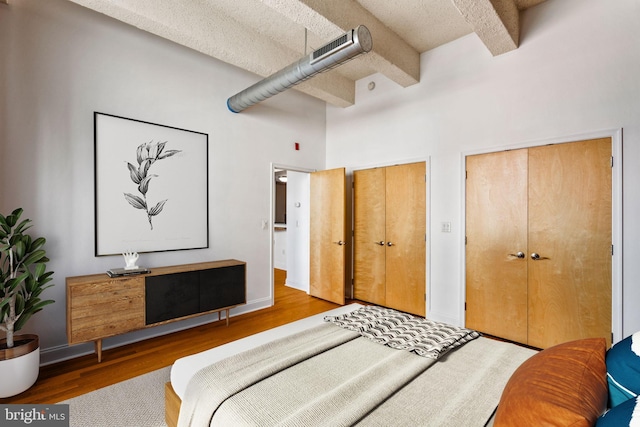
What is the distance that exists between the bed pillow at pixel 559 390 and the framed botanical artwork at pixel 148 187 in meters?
3.39

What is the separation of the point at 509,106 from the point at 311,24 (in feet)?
7.33

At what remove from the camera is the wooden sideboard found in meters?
2.64

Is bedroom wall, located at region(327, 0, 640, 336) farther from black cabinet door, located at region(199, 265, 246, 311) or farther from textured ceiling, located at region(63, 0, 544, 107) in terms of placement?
black cabinet door, located at region(199, 265, 246, 311)

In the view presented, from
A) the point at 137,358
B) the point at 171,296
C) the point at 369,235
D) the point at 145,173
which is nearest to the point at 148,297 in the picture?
the point at 171,296

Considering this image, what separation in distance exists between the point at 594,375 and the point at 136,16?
365 centimetres

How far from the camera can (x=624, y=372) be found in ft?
3.18

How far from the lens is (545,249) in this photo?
3.05 m

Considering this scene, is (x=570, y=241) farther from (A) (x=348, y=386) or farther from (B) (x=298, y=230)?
(B) (x=298, y=230)

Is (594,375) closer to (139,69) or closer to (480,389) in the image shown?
(480,389)

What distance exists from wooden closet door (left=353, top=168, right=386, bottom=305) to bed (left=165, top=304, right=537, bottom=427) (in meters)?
2.43

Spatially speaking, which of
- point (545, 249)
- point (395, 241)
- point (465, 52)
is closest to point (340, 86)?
point (465, 52)

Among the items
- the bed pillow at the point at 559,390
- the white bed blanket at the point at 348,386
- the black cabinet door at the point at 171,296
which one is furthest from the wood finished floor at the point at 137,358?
the bed pillow at the point at 559,390

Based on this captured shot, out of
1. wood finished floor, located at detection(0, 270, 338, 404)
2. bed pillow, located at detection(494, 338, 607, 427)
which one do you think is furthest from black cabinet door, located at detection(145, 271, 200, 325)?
bed pillow, located at detection(494, 338, 607, 427)

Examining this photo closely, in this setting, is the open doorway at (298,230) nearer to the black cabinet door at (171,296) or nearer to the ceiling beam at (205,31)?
the ceiling beam at (205,31)
